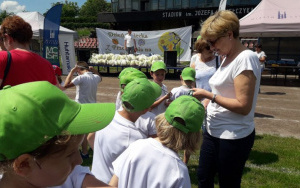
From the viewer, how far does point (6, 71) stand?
8.65 ft

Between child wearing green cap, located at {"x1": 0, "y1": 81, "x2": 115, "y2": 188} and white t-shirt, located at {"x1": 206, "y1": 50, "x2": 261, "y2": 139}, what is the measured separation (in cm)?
151

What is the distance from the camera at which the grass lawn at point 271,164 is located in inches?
157

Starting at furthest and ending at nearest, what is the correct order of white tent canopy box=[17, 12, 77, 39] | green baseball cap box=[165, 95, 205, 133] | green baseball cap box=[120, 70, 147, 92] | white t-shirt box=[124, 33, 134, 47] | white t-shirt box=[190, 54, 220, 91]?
white t-shirt box=[124, 33, 134, 47], white tent canopy box=[17, 12, 77, 39], white t-shirt box=[190, 54, 220, 91], green baseball cap box=[120, 70, 147, 92], green baseball cap box=[165, 95, 205, 133]

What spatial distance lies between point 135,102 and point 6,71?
1368mm

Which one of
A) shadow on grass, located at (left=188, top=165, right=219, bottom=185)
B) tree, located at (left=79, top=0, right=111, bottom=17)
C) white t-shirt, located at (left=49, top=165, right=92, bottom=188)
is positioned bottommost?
shadow on grass, located at (left=188, top=165, right=219, bottom=185)

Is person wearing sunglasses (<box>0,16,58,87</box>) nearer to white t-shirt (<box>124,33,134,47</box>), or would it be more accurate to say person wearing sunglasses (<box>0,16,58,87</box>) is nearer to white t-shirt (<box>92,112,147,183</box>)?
white t-shirt (<box>92,112,147,183</box>)

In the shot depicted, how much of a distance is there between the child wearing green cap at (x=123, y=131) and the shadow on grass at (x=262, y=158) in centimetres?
315

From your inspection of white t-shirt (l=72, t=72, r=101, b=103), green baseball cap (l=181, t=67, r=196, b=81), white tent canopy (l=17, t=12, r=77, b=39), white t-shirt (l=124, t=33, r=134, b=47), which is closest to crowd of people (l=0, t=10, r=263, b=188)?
green baseball cap (l=181, t=67, r=196, b=81)

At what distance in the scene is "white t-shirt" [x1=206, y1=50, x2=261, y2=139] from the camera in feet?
7.48

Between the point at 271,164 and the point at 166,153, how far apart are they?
11.5 ft

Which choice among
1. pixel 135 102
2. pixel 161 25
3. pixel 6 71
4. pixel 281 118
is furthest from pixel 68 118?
pixel 161 25

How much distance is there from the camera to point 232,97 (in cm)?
241

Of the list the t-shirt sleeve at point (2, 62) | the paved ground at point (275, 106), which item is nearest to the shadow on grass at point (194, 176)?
the paved ground at point (275, 106)

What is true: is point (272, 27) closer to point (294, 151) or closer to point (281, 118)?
point (281, 118)
